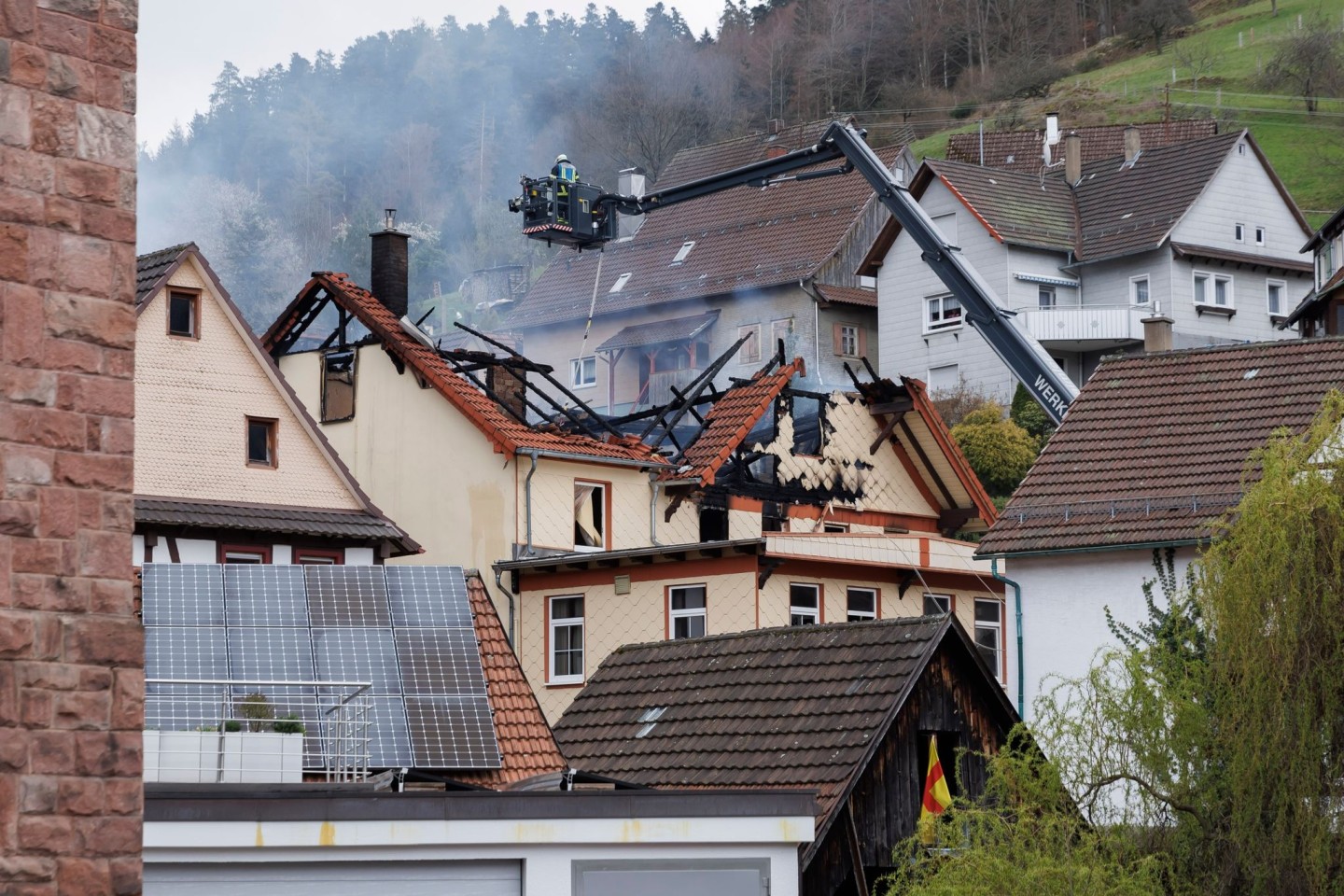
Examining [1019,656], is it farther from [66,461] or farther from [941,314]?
[941,314]

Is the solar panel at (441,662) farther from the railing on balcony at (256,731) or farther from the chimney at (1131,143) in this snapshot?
the chimney at (1131,143)

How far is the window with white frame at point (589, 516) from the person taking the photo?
3806 centimetres

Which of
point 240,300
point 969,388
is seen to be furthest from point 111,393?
point 240,300

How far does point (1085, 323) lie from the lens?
63.3 m

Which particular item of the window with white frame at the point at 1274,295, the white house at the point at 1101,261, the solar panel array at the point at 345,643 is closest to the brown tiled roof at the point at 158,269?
the solar panel array at the point at 345,643

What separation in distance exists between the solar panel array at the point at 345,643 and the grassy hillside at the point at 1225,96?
216ft

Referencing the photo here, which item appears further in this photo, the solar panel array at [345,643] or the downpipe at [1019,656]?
the downpipe at [1019,656]

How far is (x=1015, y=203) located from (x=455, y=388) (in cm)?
3296

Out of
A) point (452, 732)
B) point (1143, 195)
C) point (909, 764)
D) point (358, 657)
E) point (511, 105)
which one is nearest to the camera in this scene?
point (452, 732)

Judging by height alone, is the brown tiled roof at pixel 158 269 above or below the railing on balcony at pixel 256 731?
above

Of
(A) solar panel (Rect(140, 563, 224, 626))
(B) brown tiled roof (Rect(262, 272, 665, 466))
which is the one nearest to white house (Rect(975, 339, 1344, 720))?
(B) brown tiled roof (Rect(262, 272, 665, 466))

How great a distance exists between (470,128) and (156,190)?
21847 millimetres

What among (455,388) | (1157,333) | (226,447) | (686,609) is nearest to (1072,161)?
(1157,333)

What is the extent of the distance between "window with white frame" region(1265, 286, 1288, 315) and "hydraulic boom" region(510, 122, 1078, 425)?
24134 millimetres
